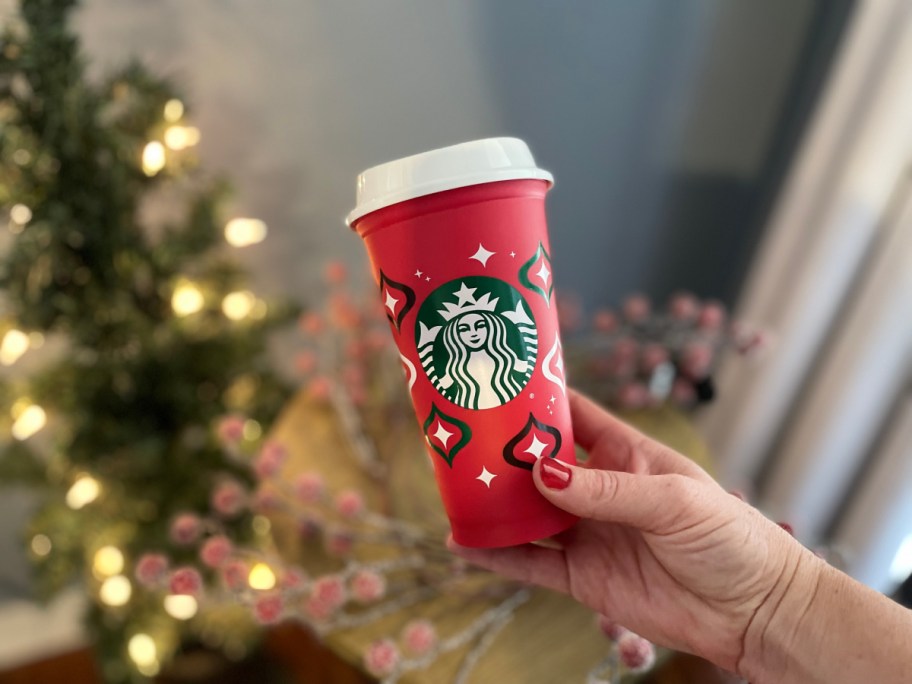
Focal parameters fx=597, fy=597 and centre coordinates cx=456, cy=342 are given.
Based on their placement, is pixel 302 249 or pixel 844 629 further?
pixel 302 249

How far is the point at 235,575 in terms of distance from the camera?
78cm

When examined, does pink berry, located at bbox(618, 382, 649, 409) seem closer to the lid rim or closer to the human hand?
the human hand

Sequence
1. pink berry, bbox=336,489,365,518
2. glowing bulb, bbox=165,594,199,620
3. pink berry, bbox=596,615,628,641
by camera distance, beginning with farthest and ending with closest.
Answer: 1. glowing bulb, bbox=165,594,199,620
2. pink berry, bbox=336,489,365,518
3. pink berry, bbox=596,615,628,641

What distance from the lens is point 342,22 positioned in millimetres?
1277

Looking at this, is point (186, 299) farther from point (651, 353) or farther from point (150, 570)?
point (651, 353)

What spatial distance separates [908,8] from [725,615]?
3.21 feet

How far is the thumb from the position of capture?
61 cm

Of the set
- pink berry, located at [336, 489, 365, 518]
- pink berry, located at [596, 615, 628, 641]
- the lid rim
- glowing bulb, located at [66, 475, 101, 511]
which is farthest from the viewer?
glowing bulb, located at [66, 475, 101, 511]

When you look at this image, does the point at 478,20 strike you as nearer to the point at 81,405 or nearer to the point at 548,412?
the point at 548,412

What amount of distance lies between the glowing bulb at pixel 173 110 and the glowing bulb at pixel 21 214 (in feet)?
0.89

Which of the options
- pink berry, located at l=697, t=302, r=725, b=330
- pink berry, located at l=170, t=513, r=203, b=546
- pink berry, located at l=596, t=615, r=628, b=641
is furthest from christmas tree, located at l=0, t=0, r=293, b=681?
pink berry, located at l=697, t=302, r=725, b=330

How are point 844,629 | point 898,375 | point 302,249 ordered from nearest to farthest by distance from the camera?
1. point 844,629
2. point 898,375
3. point 302,249

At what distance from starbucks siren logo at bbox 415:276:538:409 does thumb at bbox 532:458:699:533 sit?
0.11 metres

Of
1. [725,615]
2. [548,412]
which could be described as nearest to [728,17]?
[548,412]
